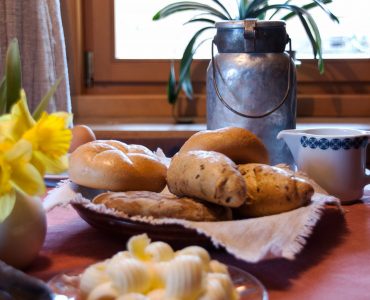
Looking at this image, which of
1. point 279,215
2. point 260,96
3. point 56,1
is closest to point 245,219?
point 279,215

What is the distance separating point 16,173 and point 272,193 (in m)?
0.28

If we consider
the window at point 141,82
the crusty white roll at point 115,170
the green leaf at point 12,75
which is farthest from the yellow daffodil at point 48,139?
the window at point 141,82

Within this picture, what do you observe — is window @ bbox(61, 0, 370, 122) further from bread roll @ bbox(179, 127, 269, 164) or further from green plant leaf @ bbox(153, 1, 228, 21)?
bread roll @ bbox(179, 127, 269, 164)

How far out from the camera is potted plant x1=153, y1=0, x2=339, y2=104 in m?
1.46

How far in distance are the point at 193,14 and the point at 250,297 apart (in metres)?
1.47

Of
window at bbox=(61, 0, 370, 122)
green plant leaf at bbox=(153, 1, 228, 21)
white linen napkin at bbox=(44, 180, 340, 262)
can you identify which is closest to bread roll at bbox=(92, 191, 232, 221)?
white linen napkin at bbox=(44, 180, 340, 262)

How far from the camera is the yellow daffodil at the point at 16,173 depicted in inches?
15.8

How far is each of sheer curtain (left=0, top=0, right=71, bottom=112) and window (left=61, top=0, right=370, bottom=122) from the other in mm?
230

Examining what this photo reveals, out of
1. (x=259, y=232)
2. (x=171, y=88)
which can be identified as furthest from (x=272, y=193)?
(x=171, y=88)

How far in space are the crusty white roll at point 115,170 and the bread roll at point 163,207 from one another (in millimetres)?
58

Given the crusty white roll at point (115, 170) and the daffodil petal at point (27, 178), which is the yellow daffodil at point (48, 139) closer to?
the daffodil petal at point (27, 178)

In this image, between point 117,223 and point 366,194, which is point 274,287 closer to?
point 117,223

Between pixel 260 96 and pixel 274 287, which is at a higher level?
pixel 260 96

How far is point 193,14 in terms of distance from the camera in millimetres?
1812
